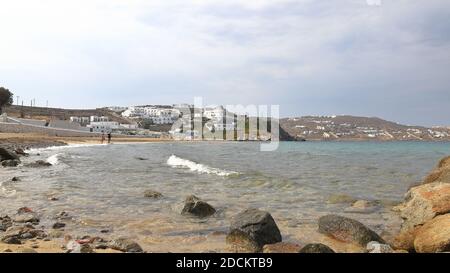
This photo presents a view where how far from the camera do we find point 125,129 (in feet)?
542

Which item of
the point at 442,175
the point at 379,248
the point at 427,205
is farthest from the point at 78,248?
the point at 442,175

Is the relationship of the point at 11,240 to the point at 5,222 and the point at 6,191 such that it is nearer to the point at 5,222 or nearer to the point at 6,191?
the point at 5,222

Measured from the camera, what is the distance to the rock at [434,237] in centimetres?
798

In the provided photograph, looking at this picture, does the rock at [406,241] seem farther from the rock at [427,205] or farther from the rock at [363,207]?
the rock at [363,207]

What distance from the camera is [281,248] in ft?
30.3

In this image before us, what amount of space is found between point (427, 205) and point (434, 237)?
2.59 m

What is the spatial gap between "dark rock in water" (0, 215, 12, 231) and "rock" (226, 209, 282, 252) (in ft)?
20.5

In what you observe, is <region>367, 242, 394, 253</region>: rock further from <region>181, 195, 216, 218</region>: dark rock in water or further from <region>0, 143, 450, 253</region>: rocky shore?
<region>181, 195, 216, 218</region>: dark rock in water

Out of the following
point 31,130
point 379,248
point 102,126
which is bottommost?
point 379,248

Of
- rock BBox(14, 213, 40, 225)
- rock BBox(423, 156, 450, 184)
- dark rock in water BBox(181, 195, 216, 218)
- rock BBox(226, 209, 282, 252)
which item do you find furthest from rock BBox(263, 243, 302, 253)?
rock BBox(423, 156, 450, 184)

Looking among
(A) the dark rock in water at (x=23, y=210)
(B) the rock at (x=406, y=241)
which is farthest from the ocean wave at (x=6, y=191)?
(B) the rock at (x=406, y=241)

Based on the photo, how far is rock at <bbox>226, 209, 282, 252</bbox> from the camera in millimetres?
9492

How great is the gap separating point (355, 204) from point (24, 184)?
16.7 metres
